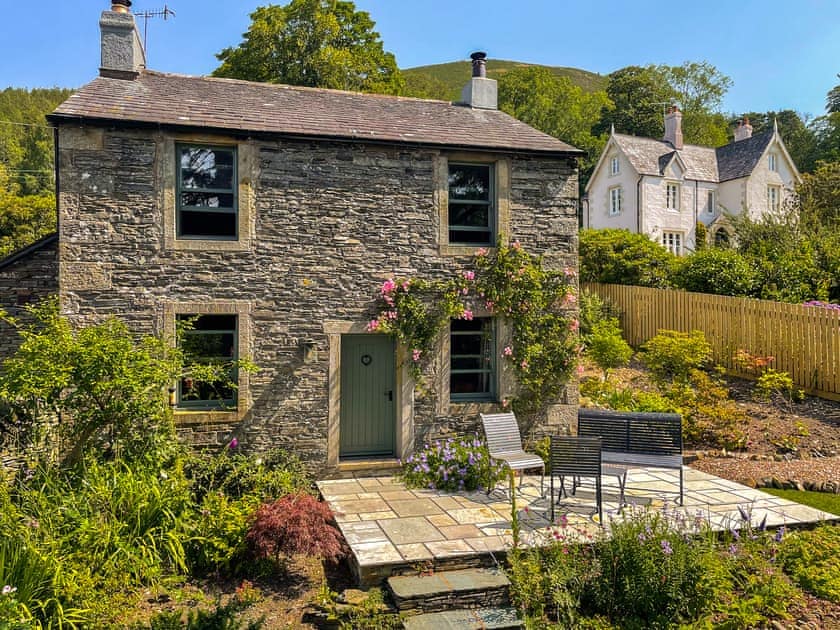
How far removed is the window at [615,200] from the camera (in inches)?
1326

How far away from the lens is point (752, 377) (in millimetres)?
13812

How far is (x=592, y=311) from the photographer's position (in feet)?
57.2

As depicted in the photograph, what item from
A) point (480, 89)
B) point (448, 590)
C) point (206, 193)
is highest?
point (480, 89)

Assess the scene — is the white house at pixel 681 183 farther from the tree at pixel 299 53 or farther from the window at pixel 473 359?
the window at pixel 473 359

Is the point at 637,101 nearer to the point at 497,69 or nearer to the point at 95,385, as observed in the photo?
the point at 95,385

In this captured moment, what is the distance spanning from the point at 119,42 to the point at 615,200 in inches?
1150

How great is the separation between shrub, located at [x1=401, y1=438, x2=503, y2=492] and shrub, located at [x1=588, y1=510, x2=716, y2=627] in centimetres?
290

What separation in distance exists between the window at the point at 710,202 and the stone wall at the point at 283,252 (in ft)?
92.3

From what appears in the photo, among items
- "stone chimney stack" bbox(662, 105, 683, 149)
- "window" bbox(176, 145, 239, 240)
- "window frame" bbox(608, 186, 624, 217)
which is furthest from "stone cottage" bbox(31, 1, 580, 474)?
"stone chimney stack" bbox(662, 105, 683, 149)

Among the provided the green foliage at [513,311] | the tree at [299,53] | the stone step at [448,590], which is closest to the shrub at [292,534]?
the stone step at [448,590]

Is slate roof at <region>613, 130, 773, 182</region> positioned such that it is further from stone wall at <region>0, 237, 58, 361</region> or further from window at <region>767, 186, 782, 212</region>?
stone wall at <region>0, 237, 58, 361</region>

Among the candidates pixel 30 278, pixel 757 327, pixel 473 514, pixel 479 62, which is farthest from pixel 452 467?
pixel 757 327

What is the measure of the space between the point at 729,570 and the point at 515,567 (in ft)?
7.25

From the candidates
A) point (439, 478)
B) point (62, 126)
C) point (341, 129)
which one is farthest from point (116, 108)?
point (439, 478)
